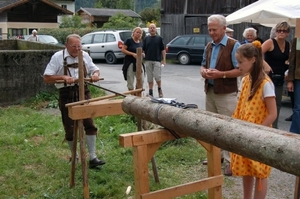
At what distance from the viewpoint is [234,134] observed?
279 centimetres

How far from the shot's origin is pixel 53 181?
5242 mm

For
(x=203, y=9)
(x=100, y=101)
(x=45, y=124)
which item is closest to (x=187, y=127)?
(x=100, y=101)

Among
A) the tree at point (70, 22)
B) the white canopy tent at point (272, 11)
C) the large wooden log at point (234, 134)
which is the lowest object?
the large wooden log at point (234, 134)

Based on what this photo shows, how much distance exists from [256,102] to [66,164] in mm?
2981

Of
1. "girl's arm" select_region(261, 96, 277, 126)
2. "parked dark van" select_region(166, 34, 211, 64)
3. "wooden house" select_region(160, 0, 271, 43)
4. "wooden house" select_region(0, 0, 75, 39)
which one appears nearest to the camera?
"girl's arm" select_region(261, 96, 277, 126)

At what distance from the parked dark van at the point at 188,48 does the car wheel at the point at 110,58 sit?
8.07 feet

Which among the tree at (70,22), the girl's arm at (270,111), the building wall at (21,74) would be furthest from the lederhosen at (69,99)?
the tree at (70,22)

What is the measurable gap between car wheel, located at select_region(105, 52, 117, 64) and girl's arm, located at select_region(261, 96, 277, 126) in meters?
17.0

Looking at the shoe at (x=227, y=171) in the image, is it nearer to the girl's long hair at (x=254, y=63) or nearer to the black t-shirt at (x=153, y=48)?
the girl's long hair at (x=254, y=63)

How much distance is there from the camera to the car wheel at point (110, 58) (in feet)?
67.1

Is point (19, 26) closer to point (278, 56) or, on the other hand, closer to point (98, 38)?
point (98, 38)

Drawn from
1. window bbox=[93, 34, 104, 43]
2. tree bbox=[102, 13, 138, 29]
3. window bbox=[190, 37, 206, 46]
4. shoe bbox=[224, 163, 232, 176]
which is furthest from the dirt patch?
tree bbox=[102, 13, 138, 29]

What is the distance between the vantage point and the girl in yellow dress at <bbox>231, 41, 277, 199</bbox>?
368 cm

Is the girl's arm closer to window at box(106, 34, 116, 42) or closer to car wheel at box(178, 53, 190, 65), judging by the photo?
car wheel at box(178, 53, 190, 65)
